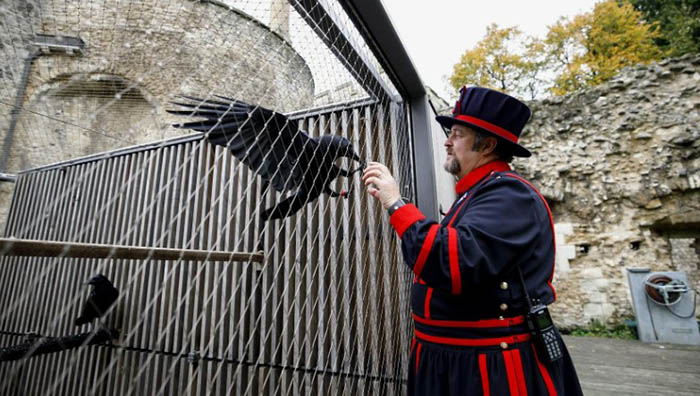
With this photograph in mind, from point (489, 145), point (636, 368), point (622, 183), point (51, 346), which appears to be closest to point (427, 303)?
point (489, 145)

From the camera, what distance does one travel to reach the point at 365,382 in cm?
248

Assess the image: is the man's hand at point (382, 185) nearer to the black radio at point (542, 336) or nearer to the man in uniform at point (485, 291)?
the man in uniform at point (485, 291)

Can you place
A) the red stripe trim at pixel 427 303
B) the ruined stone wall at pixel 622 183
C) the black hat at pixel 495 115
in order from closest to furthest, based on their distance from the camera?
the red stripe trim at pixel 427 303, the black hat at pixel 495 115, the ruined stone wall at pixel 622 183

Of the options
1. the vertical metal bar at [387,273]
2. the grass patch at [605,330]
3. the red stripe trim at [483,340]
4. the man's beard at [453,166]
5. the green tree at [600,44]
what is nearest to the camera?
the red stripe trim at [483,340]

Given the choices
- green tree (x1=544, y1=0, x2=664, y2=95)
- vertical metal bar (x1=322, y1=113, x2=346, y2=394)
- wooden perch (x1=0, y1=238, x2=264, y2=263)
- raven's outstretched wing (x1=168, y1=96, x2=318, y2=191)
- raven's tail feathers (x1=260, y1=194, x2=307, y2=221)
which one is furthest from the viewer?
green tree (x1=544, y1=0, x2=664, y2=95)

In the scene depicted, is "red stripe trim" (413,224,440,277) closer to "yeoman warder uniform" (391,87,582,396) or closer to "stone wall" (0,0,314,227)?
"yeoman warder uniform" (391,87,582,396)

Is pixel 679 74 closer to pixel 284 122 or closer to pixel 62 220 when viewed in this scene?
pixel 284 122

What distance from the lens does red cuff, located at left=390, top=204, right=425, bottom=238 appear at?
1205 millimetres

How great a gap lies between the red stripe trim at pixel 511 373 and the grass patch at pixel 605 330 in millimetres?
6478

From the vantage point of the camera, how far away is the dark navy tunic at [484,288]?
3.66 ft

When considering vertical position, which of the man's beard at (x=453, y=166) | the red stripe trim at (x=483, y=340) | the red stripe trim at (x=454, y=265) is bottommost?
the red stripe trim at (x=483, y=340)

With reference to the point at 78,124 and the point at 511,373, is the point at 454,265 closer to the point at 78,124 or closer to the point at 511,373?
the point at 511,373

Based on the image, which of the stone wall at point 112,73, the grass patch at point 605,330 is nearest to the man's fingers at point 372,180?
the stone wall at point 112,73

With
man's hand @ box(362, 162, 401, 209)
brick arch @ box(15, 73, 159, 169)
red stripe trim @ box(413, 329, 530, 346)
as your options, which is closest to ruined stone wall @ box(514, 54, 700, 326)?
red stripe trim @ box(413, 329, 530, 346)
